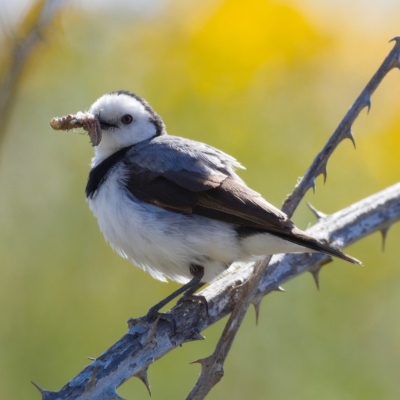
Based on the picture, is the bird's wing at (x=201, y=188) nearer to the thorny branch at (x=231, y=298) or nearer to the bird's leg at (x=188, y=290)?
the thorny branch at (x=231, y=298)

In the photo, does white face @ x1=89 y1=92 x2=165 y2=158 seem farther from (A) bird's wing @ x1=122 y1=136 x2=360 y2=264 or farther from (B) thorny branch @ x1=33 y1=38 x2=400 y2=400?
(B) thorny branch @ x1=33 y1=38 x2=400 y2=400

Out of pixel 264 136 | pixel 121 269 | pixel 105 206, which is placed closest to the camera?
pixel 105 206

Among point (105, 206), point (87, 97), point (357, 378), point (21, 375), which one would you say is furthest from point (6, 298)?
point (357, 378)

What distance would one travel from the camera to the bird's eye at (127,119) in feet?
15.8

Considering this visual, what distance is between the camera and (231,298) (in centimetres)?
383

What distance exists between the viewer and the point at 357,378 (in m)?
5.21

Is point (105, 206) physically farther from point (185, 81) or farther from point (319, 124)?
point (319, 124)

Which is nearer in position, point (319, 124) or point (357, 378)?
point (357, 378)

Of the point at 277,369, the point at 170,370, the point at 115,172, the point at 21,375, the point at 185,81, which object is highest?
the point at 185,81

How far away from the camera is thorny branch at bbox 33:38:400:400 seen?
2.97m

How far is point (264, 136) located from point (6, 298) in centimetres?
293

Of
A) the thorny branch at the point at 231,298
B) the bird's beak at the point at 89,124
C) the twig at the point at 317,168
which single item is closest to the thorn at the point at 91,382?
the thorny branch at the point at 231,298

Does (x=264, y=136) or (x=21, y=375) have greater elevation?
(x=264, y=136)

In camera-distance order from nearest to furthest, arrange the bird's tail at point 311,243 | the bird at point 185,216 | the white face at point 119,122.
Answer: the bird's tail at point 311,243, the bird at point 185,216, the white face at point 119,122
